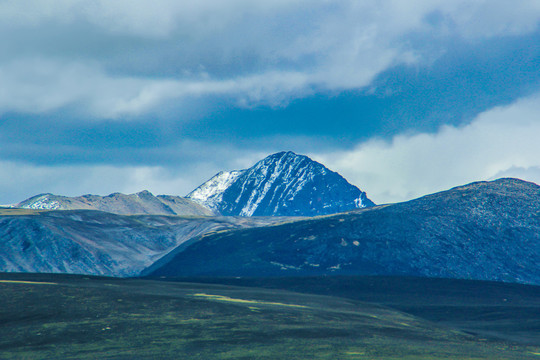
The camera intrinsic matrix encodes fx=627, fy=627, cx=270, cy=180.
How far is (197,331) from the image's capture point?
47625mm

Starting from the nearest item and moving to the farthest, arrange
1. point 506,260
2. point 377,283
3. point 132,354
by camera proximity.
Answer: point 132,354
point 377,283
point 506,260

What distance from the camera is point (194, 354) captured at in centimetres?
3850

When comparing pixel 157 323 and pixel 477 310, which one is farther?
pixel 477 310

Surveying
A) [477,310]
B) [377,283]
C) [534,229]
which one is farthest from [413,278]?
[534,229]

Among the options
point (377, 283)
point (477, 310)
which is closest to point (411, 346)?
point (477, 310)

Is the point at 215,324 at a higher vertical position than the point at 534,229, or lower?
lower

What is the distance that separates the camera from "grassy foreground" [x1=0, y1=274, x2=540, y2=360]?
3969cm

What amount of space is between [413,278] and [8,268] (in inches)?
5080

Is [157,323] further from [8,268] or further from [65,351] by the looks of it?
[8,268]

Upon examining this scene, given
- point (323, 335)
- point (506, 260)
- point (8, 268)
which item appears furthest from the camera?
point (8, 268)

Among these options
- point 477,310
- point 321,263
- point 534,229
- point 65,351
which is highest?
point 534,229

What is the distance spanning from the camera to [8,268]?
196 m

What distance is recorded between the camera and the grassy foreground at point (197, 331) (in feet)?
130

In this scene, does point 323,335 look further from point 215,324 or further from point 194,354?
point 194,354
